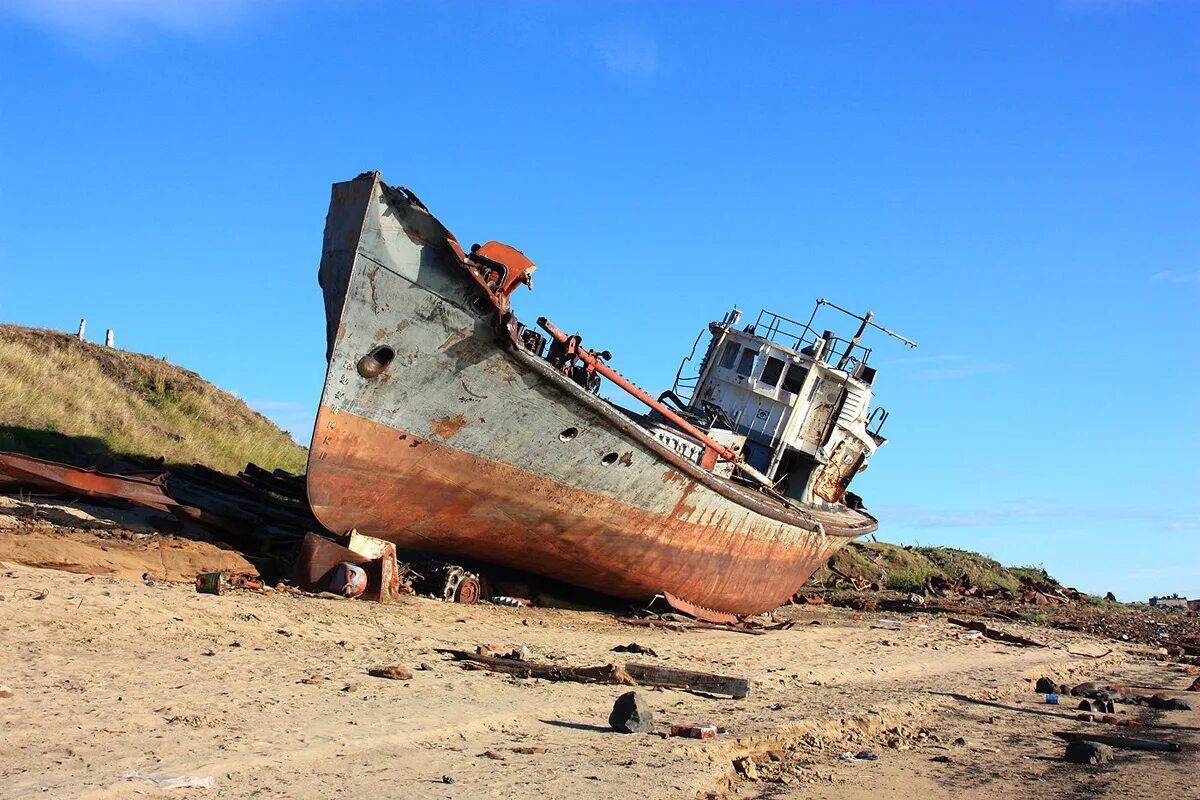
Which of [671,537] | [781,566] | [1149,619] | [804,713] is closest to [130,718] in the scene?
[804,713]

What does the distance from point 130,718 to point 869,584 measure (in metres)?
16.2

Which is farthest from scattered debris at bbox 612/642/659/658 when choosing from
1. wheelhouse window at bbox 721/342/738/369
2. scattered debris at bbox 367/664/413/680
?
wheelhouse window at bbox 721/342/738/369

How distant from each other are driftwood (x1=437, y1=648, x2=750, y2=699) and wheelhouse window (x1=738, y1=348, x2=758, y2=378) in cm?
871

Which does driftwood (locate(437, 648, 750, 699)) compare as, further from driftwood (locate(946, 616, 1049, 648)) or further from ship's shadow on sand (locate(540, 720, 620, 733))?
driftwood (locate(946, 616, 1049, 648))

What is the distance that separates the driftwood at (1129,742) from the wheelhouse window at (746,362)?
8.48 meters

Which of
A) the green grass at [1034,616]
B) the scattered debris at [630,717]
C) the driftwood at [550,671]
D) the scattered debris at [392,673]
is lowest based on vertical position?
the scattered debris at [392,673]

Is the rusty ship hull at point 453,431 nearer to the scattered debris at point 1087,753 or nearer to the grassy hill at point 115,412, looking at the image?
the scattered debris at point 1087,753

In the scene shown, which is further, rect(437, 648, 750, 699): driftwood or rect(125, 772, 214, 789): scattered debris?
rect(437, 648, 750, 699): driftwood

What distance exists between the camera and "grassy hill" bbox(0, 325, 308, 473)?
1294 centimetres

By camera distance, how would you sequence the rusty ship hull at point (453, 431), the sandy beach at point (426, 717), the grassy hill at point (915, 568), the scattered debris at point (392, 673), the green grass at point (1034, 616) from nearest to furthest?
the sandy beach at point (426, 717), the scattered debris at point (392, 673), the rusty ship hull at point (453, 431), the green grass at point (1034, 616), the grassy hill at point (915, 568)

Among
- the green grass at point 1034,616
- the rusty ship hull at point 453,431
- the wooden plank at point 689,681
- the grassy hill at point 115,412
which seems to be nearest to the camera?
the wooden plank at point 689,681

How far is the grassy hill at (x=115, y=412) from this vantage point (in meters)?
12.9

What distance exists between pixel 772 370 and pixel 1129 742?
862 cm

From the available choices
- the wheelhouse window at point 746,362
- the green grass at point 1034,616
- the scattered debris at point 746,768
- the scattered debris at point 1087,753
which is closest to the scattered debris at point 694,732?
the scattered debris at point 746,768
